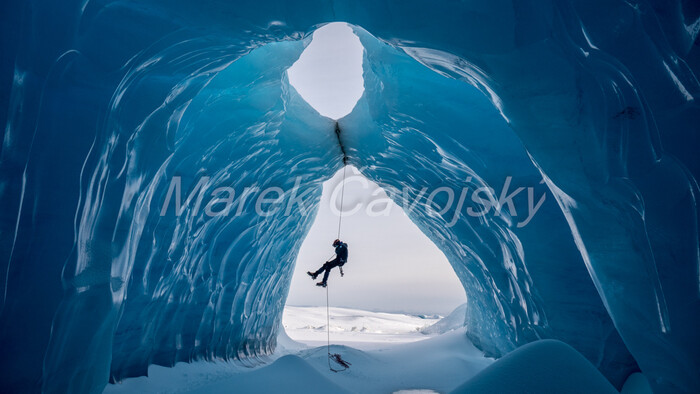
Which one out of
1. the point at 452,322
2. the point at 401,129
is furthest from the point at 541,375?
the point at 452,322

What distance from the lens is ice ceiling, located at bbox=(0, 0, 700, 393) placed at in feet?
8.82

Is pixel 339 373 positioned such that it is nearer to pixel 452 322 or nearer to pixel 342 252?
pixel 342 252

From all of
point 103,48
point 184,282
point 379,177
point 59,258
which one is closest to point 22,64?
point 103,48

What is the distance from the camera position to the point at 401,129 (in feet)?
24.2

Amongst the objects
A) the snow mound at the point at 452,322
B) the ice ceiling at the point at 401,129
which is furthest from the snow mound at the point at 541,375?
the snow mound at the point at 452,322

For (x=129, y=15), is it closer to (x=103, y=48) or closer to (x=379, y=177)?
(x=103, y=48)

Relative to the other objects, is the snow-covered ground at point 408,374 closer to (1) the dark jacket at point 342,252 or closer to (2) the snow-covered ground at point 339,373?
(2) the snow-covered ground at point 339,373

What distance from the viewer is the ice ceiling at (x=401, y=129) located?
2688 millimetres

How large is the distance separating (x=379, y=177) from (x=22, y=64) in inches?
329

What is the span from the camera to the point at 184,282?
7.22 meters

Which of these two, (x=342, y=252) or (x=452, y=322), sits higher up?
(x=342, y=252)

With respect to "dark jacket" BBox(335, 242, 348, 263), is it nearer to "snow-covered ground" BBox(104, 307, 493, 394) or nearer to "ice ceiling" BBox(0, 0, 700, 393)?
"snow-covered ground" BBox(104, 307, 493, 394)

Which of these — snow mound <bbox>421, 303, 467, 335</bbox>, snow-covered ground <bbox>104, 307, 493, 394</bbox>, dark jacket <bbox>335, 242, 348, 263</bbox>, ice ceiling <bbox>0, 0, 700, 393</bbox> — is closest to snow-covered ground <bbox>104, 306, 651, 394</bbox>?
snow-covered ground <bbox>104, 307, 493, 394</bbox>

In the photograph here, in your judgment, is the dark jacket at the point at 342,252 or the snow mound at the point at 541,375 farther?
the dark jacket at the point at 342,252
